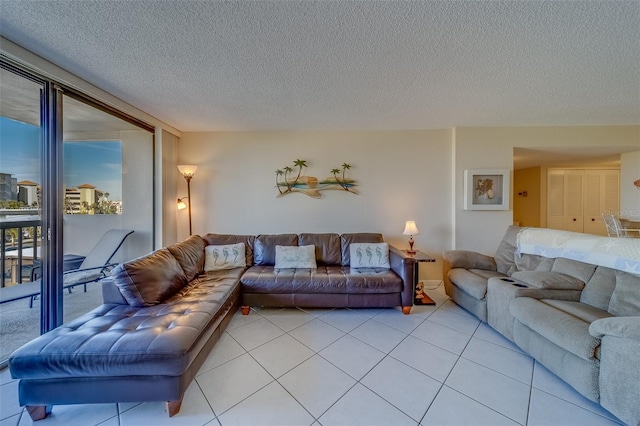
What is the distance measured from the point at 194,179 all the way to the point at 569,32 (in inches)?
172

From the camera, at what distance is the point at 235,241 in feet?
10.7

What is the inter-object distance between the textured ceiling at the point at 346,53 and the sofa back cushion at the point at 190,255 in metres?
1.68

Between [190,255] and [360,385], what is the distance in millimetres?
2298

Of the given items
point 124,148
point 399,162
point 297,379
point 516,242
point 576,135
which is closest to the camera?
point 297,379

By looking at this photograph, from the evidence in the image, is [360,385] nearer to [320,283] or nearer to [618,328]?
[320,283]

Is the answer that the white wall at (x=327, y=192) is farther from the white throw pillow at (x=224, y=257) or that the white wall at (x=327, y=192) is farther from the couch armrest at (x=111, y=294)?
the couch armrest at (x=111, y=294)

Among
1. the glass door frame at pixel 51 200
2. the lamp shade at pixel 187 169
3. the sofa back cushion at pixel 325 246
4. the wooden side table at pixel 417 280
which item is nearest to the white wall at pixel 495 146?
the wooden side table at pixel 417 280

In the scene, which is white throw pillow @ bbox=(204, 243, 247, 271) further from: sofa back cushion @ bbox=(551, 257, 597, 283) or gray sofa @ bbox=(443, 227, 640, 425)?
sofa back cushion @ bbox=(551, 257, 597, 283)

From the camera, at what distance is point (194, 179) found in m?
3.67

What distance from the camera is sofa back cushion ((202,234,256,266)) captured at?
3.19 metres

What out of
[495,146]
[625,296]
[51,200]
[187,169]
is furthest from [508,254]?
[51,200]

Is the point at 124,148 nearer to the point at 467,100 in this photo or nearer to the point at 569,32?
the point at 467,100

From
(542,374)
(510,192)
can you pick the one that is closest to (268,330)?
(542,374)

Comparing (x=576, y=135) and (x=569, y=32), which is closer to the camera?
(x=569, y=32)
